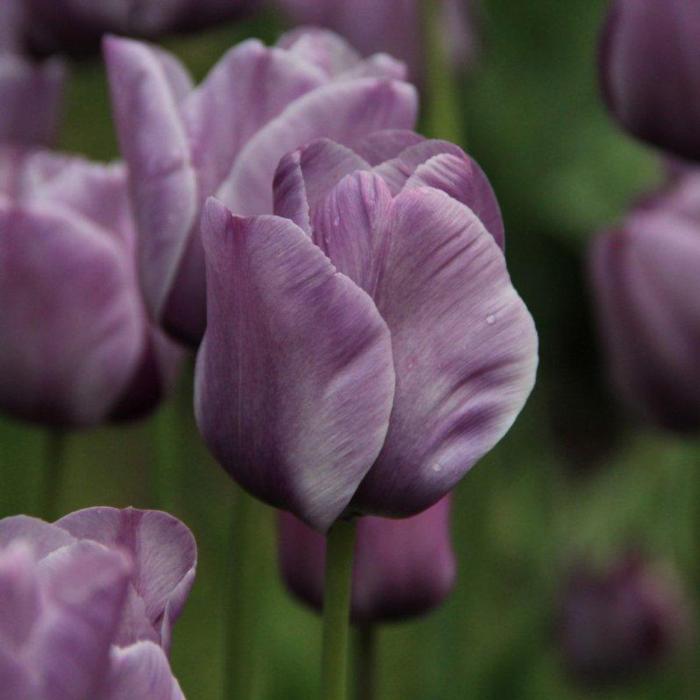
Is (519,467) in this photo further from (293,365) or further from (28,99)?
(293,365)

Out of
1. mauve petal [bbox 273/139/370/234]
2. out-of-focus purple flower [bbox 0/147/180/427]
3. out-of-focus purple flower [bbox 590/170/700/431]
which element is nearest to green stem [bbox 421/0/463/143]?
out-of-focus purple flower [bbox 590/170/700/431]

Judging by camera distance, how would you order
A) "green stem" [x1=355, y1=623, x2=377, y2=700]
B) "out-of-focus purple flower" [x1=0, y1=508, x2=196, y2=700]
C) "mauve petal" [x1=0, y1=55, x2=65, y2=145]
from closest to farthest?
"out-of-focus purple flower" [x1=0, y1=508, x2=196, y2=700], "green stem" [x1=355, y1=623, x2=377, y2=700], "mauve petal" [x1=0, y1=55, x2=65, y2=145]

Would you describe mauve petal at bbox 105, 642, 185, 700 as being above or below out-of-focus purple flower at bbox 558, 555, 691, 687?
above

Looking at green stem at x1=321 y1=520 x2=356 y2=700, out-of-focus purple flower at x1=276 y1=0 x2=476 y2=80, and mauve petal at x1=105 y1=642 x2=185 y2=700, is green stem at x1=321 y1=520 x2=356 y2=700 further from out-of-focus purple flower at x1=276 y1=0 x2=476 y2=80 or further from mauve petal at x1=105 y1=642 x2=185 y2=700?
out-of-focus purple flower at x1=276 y1=0 x2=476 y2=80

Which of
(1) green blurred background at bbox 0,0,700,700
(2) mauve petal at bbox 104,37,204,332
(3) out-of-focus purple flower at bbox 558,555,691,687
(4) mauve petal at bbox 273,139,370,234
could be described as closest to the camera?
(4) mauve petal at bbox 273,139,370,234

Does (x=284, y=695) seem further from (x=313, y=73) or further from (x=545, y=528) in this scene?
(x=313, y=73)

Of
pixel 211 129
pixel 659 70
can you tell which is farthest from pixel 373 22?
pixel 211 129

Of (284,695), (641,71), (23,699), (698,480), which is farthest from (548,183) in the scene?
(23,699)
